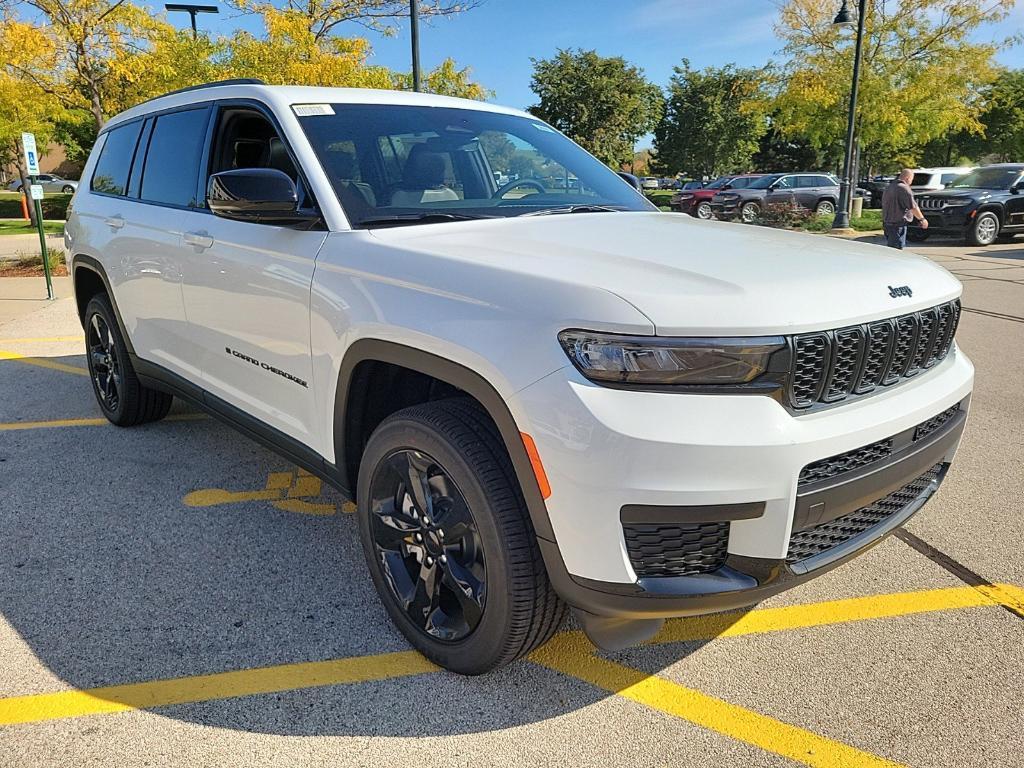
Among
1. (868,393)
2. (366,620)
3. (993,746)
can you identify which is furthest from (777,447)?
(366,620)

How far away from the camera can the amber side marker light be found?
2088 mm

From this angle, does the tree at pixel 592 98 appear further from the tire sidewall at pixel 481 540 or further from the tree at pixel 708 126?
the tire sidewall at pixel 481 540

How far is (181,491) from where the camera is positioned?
4.12 m

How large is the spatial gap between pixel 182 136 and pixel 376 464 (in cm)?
236

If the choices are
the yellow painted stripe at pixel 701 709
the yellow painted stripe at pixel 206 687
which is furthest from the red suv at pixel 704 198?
the yellow painted stripe at pixel 206 687

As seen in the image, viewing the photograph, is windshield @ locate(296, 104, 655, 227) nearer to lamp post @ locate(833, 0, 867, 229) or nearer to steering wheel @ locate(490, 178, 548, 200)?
steering wheel @ locate(490, 178, 548, 200)

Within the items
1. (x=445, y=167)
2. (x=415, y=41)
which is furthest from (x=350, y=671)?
(x=415, y=41)

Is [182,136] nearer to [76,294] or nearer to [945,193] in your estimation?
[76,294]

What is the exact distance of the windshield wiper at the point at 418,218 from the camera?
287 centimetres

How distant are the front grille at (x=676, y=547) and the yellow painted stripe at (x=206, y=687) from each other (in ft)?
3.26

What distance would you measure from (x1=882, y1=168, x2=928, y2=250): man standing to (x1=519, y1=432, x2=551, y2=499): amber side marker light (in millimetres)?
12546

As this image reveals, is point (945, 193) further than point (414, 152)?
Yes

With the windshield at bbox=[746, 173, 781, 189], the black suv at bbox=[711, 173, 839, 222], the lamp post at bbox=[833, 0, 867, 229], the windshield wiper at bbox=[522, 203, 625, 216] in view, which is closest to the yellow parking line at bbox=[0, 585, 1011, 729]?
the windshield wiper at bbox=[522, 203, 625, 216]

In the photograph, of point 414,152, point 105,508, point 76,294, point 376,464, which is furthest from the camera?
point 76,294
